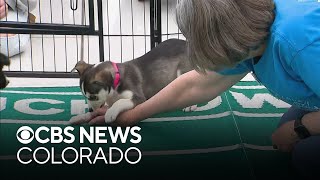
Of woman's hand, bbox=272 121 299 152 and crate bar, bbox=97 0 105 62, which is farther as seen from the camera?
woman's hand, bbox=272 121 299 152

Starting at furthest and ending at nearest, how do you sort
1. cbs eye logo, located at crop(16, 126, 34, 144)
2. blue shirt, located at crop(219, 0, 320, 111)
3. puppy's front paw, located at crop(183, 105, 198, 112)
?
1. puppy's front paw, located at crop(183, 105, 198, 112)
2. cbs eye logo, located at crop(16, 126, 34, 144)
3. blue shirt, located at crop(219, 0, 320, 111)

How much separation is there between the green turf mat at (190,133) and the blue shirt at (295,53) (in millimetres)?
69

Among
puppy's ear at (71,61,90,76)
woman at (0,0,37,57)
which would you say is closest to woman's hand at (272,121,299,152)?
puppy's ear at (71,61,90,76)

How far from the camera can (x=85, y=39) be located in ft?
2.56

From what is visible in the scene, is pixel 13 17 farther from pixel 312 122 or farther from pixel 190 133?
pixel 312 122

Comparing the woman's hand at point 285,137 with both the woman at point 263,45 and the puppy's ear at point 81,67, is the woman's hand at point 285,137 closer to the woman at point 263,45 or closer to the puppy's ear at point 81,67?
the woman at point 263,45

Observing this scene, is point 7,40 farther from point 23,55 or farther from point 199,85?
point 199,85

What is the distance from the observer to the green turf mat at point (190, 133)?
0.80 m

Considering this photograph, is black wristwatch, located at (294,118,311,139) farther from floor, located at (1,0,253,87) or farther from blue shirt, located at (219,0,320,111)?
floor, located at (1,0,253,87)

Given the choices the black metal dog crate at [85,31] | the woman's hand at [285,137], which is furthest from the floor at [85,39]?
the woman's hand at [285,137]

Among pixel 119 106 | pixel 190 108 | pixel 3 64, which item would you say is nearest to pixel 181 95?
pixel 190 108

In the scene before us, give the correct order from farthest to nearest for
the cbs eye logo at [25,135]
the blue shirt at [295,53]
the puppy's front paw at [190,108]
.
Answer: the puppy's front paw at [190,108] → the cbs eye logo at [25,135] → the blue shirt at [295,53]

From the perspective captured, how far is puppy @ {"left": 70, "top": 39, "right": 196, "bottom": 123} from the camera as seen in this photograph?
80 centimetres

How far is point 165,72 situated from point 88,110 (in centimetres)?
15
